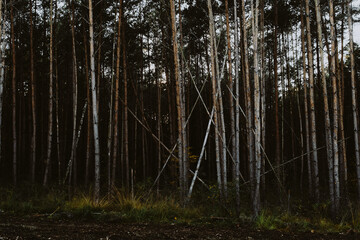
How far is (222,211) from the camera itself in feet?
15.3

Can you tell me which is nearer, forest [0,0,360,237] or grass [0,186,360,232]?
grass [0,186,360,232]

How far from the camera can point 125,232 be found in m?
3.19

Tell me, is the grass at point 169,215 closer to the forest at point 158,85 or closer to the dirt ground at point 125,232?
the dirt ground at point 125,232

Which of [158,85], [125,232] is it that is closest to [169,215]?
[125,232]

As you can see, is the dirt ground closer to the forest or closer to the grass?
the grass

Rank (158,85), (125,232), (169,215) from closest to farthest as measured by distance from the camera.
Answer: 1. (125,232)
2. (169,215)
3. (158,85)

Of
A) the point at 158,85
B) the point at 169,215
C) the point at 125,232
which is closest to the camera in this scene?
the point at 125,232

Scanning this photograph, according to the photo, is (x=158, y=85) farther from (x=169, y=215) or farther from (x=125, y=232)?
(x=125, y=232)

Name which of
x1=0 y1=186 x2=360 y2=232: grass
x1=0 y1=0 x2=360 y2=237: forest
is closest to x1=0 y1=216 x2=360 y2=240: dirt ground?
x1=0 y1=186 x2=360 y2=232: grass

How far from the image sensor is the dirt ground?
2902mm

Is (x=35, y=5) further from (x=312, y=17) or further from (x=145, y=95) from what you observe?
(x=312, y=17)

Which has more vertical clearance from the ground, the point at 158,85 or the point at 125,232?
the point at 158,85

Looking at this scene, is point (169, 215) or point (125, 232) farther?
point (169, 215)

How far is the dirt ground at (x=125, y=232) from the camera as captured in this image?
2.90 m
